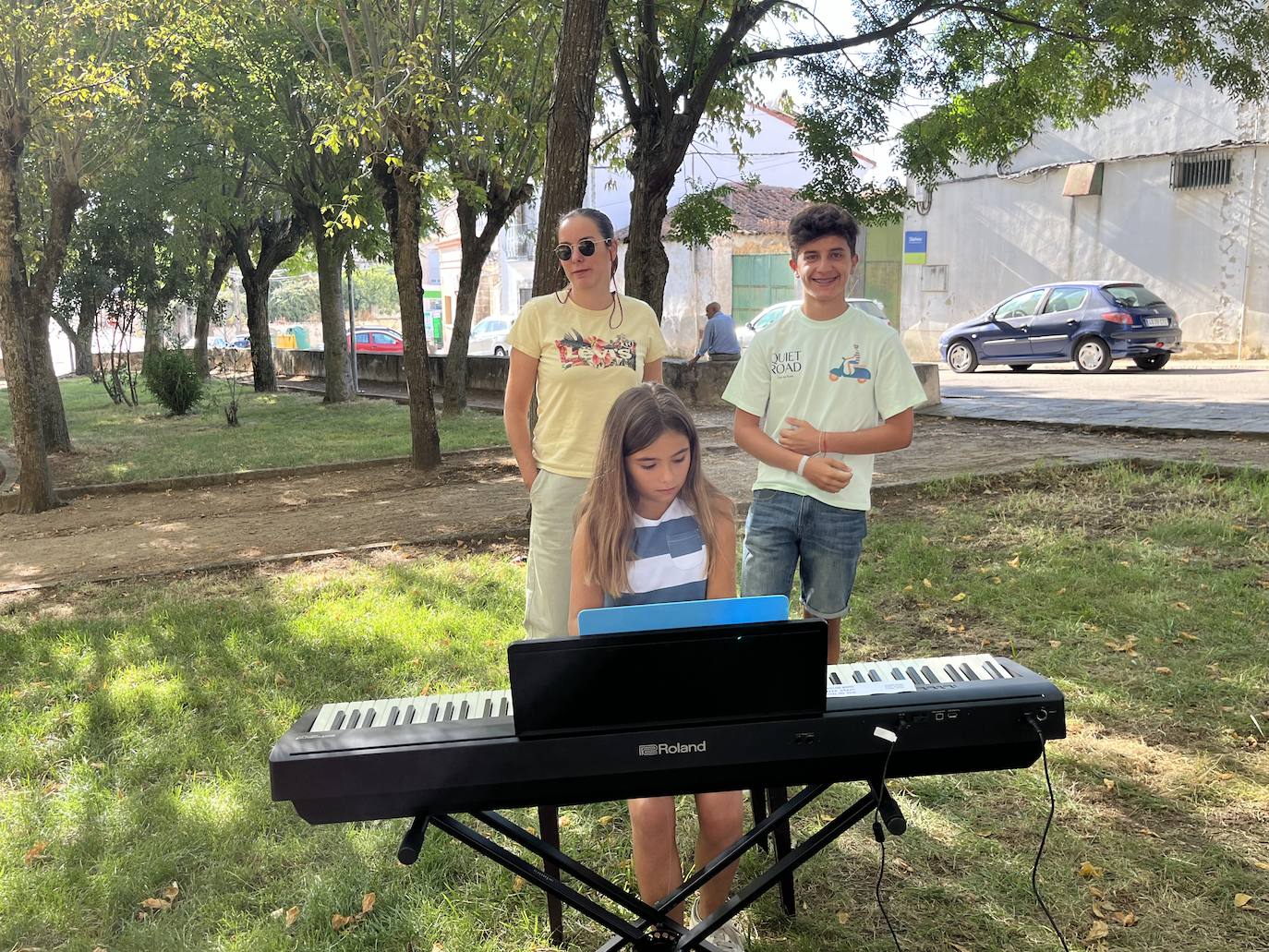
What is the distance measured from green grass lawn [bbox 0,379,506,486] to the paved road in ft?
22.6

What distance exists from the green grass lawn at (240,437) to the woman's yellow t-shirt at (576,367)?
29.3ft

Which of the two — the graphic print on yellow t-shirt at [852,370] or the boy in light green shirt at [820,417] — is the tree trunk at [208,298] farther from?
the graphic print on yellow t-shirt at [852,370]

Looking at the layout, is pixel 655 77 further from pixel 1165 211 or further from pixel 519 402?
pixel 1165 211

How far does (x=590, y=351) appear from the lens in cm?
328

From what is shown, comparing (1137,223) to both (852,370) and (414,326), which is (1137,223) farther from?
(852,370)

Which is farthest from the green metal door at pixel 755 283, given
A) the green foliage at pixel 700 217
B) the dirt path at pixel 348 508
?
the dirt path at pixel 348 508

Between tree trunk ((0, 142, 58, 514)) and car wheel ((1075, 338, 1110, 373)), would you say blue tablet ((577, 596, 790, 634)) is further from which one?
car wheel ((1075, 338, 1110, 373))

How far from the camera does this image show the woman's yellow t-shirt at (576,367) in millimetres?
3246

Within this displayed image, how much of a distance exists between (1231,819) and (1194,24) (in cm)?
973

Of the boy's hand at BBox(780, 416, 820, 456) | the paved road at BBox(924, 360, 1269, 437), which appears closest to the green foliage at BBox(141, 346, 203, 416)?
the paved road at BBox(924, 360, 1269, 437)

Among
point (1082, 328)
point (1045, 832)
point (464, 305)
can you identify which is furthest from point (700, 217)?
point (1045, 832)

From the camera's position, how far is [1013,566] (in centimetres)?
583

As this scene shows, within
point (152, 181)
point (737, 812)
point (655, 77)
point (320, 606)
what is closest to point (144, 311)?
point (152, 181)

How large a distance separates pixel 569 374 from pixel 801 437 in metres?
0.79
